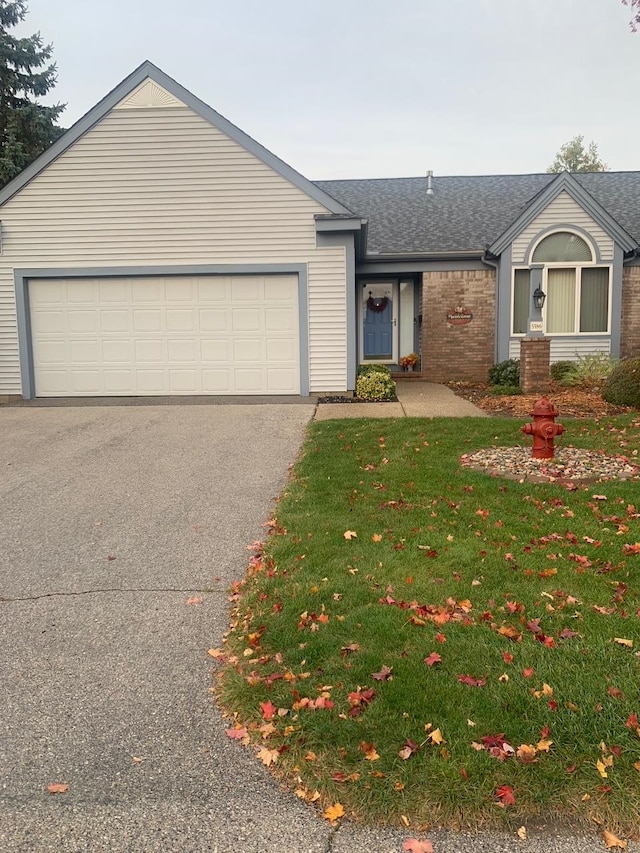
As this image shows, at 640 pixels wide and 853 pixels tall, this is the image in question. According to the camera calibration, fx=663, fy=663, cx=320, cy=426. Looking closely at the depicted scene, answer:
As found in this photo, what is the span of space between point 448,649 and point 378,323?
14.8 meters

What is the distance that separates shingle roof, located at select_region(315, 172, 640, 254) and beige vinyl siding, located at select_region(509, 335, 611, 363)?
9.01ft

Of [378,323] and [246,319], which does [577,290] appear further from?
[246,319]

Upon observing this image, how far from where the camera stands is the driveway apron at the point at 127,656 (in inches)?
90.0

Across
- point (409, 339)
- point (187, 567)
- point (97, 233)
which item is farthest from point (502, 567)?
point (409, 339)

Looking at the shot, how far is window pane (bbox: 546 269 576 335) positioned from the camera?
1512cm

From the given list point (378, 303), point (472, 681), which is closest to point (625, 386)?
point (378, 303)

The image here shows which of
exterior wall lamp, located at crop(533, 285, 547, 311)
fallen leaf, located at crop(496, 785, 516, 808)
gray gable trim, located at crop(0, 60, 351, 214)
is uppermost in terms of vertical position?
gray gable trim, located at crop(0, 60, 351, 214)

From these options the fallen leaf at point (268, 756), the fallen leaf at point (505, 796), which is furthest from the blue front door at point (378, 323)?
the fallen leaf at point (505, 796)

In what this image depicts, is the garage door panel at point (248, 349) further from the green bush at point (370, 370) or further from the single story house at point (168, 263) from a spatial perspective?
the green bush at point (370, 370)

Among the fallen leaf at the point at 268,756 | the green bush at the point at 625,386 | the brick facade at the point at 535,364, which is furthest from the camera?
the brick facade at the point at 535,364

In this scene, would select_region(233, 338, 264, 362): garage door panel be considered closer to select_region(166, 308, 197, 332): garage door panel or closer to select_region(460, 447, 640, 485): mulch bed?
select_region(166, 308, 197, 332): garage door panel

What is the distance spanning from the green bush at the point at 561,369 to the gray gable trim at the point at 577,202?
285 cm

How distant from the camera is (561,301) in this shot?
15.2 m

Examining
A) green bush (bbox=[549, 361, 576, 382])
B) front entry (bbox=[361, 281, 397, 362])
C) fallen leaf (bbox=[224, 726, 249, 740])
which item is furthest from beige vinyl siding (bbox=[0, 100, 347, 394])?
fallen leaf (bbox=[224, 726, 249, 740])
